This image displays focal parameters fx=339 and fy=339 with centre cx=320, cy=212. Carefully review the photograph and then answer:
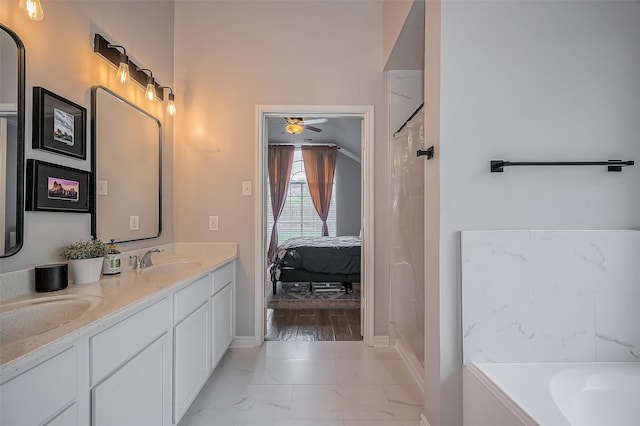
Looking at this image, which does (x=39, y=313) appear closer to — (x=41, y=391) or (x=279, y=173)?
(x=41, y=391)

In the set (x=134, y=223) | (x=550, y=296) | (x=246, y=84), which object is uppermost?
(x=246, y=84)

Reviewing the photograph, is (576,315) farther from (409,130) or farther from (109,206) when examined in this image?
(109,206)

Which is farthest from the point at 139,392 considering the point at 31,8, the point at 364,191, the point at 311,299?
the point at 311,299

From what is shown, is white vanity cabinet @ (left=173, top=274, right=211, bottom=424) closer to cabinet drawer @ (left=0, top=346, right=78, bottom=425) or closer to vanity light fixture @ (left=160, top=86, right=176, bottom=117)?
cabinet drawer @ (left=0, top=346, right=78, bottom=425)

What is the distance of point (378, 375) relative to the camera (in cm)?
239

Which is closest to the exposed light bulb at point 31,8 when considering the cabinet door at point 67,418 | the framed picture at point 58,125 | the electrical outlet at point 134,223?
the framed picture at point 58,125

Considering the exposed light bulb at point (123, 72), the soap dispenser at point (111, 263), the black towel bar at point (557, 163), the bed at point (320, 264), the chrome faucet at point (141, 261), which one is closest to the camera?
the black towel bar at point (557, 163)

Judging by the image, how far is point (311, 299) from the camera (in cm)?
433

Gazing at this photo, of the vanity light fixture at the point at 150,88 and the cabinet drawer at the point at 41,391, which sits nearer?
the cabinet drawer at the point at 41,391

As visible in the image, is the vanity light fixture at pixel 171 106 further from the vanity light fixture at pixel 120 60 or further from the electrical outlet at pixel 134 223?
the electrical outlet at pixel 134 223

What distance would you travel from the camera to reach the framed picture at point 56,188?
1416mm

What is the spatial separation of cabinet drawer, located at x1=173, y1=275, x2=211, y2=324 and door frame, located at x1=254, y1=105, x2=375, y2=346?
2.60ft

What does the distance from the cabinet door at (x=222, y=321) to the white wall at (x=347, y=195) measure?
15.2 feet

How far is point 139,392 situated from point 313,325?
2.23m
